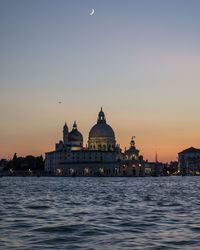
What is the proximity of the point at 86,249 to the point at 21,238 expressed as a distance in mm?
2740

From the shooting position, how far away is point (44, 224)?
1973 cm

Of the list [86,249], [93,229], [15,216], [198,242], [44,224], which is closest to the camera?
[86,249]

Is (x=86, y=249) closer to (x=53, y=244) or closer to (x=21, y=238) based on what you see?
(x=53, y=244)

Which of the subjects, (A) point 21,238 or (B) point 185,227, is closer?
(A) point 21,238

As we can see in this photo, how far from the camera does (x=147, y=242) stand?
15.6m

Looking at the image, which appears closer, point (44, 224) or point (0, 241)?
point (0, 241)

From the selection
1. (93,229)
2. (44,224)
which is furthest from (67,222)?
(93,229)

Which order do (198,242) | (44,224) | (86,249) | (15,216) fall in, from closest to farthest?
1. (86,249)
2. (198,242)
3. (44,224)
4. (15,216)

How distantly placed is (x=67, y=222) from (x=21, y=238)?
441cm

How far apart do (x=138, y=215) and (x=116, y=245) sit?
30.7 ft

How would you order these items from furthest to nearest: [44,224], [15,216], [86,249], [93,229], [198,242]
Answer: [15,216]
[44,224]
[93,229]
[198,242]
[86,249]

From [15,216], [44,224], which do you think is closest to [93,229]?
[44,224]

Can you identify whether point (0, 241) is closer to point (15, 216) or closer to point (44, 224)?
point (44, 224)

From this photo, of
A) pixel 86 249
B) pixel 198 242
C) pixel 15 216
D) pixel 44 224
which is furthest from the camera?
pixel 15 216
